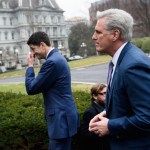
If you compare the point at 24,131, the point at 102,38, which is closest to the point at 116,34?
the point at 102,38

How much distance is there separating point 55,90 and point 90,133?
2.36 ft

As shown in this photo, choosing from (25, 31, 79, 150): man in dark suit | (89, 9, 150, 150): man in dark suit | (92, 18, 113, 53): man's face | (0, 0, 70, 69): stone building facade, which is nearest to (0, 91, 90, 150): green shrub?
(25, 31, 79, 150): man in dark suit

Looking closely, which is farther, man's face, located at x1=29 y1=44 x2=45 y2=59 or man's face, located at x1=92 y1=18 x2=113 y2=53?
man's face, located at x1=29 y1=44 x2=45 y2=59

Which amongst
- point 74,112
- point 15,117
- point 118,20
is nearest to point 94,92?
point 74,112

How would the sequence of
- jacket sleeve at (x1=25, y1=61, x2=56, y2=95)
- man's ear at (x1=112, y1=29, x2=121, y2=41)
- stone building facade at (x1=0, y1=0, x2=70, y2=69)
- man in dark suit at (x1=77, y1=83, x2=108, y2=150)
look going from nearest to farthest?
man's ear at (x1=112, y1=29, x2=121, y2=41), jacket sleeve at (x1=25, y1=61, x2=56, y2=95), man in dark suit at (x1=77, y1=83, x2=108, y2=150), stone building facade at (x1=0, y1=0, x2=70, y2=69)

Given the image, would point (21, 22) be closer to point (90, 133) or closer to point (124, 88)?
point (90, 133)

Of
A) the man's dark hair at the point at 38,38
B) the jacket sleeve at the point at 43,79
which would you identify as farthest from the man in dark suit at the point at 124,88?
the man's dark hair at the point at 38,38

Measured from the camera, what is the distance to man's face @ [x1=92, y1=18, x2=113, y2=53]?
101 inches

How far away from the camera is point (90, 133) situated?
4109mm

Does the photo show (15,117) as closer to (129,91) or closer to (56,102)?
(56,102)

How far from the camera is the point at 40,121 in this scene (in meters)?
4.66

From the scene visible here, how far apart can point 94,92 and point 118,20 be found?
1.76 metres

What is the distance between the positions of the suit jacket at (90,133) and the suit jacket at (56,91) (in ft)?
0.96

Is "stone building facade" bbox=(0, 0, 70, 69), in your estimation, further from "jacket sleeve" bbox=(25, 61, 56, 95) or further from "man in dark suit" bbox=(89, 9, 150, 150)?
"man in dark suit" bbox=(89, 9, 150, 150)
